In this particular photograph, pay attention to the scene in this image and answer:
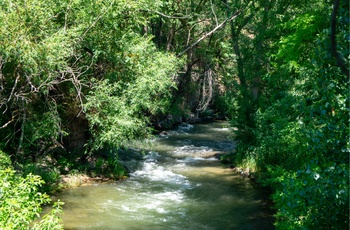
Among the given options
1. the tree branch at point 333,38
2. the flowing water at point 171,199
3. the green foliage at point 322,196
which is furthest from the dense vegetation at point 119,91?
the flowing water at point 171,199

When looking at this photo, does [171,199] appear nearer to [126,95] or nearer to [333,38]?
[126,95]

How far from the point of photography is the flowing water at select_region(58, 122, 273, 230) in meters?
10.8

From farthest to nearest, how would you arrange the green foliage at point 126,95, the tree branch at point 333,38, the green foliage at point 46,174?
1. the green foliage at point 126,95
2. the green foliage at point 46,174
3. the tree branch at point 333,38

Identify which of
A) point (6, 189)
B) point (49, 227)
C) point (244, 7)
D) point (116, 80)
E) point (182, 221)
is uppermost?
point (244, 7)

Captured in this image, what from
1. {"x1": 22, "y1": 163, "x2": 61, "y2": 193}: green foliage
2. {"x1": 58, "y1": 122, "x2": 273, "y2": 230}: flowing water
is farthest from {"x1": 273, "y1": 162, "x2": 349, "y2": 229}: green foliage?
{"x1": 22, "y1": 163, "x2": 61, "y2": 193}: green foliage

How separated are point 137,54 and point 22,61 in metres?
4.33

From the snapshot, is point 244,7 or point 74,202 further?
point 244,7

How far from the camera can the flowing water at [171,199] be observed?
35.4ft

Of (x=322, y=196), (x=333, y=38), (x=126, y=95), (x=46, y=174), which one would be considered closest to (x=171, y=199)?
(x=126, y=95)

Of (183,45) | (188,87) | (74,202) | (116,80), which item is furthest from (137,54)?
(188,87)

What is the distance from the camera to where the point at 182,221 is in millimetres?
10961

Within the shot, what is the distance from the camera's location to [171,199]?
12.9 metres

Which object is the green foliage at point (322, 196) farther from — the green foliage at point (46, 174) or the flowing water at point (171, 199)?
the green foliage at point (46, 174)

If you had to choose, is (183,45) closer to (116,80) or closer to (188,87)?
(188,87)
